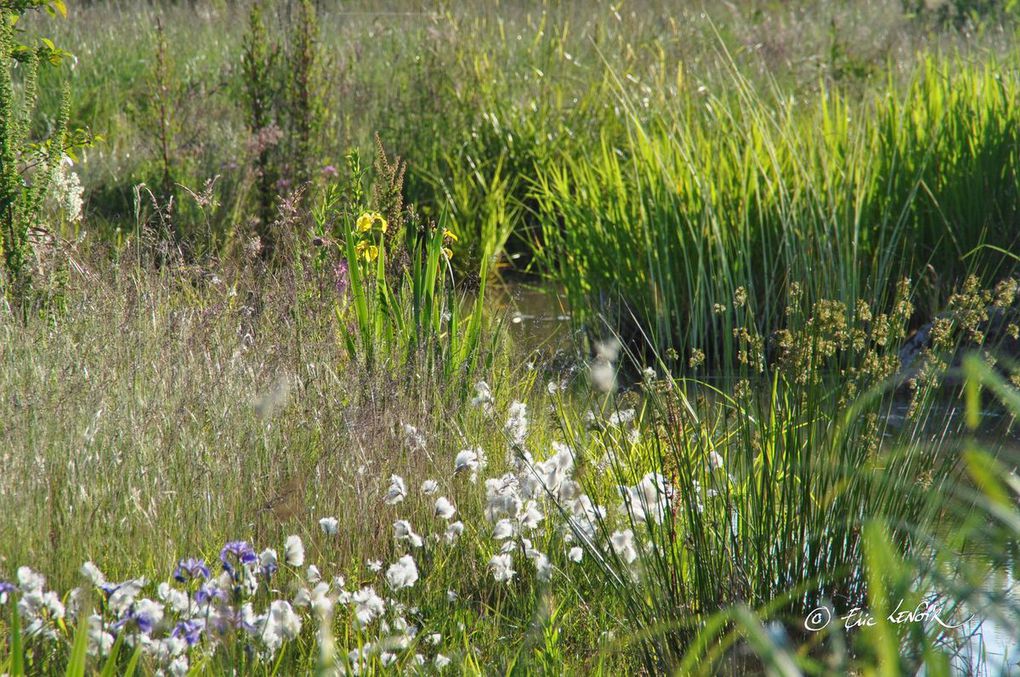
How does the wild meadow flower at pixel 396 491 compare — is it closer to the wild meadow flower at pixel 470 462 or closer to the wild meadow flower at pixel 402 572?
the wild meadow flower at pixel 470 462

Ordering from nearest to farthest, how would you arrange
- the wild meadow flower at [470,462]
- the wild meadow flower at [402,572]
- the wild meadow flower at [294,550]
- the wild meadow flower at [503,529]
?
the wild meadow flower at [294,550] < the wild meadow flower at [402,572] < the wild meadow flower at [503,529] < the wild meadow flower at [470,462]

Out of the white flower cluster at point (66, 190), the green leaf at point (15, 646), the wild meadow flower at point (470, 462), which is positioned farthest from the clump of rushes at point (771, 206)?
the green leaf at point (15, 646)

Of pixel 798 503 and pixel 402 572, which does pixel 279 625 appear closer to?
pixel 402 572

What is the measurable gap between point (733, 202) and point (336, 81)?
14.3 feet

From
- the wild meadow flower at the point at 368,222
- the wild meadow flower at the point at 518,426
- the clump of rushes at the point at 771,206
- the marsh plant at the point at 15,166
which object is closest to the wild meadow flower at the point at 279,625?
the wild meadow flower at the point at 518,426

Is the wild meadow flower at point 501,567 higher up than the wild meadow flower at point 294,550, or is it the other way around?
the wild meadow flower at point 294,550

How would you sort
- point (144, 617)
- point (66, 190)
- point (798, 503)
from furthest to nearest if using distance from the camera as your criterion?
point (66, 190)
point (798, 503)
point (144, 617)

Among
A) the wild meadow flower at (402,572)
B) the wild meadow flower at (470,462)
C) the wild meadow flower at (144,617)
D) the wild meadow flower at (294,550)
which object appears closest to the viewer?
the wild meadow flower at (144,617)

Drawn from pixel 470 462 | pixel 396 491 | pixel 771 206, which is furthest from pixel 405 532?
pixel 771 206

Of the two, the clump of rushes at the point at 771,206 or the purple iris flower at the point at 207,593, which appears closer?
the purple iris flower at the point at 207,593

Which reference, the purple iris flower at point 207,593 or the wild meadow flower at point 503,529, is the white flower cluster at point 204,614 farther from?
the wild meadow flower at point 503,529

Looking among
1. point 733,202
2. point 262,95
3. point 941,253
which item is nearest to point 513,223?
point 262,95

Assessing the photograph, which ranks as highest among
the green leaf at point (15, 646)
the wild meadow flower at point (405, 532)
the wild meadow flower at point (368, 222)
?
the green leaf at point (15, 646)

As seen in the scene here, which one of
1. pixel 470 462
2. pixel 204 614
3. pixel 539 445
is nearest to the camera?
pixel 204 614
